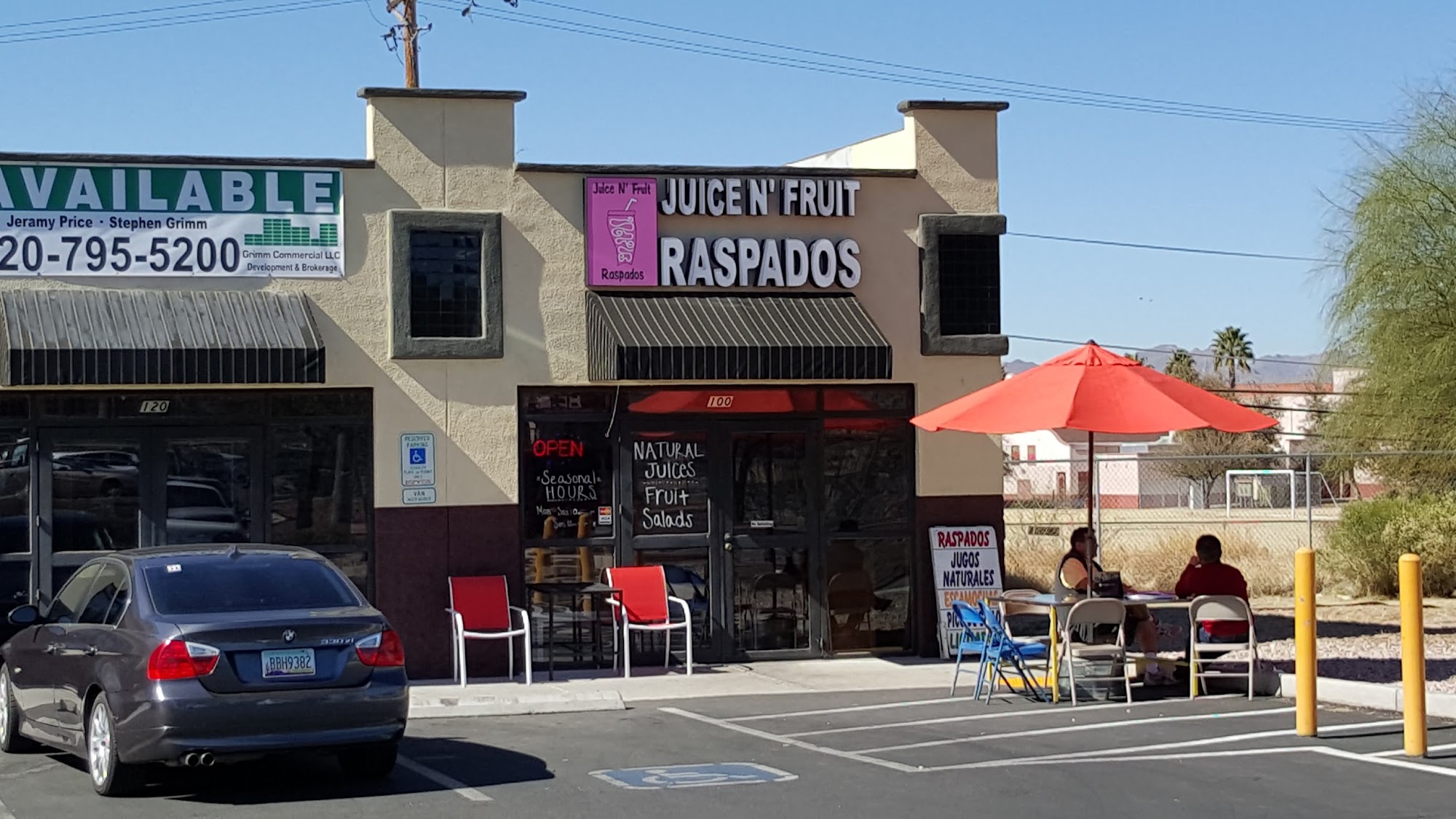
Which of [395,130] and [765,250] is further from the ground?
[395,130]

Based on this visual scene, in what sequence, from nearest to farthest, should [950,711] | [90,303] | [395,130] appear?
[950,711], [90,303], [395,130]

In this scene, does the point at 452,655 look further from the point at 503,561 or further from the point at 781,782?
the point at 781,782

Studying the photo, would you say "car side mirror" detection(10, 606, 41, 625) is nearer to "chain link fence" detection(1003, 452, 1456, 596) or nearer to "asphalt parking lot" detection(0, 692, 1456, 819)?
"asphalt parking lot" detection(0, 692, 1456, 819)

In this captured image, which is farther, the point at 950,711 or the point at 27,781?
the point at 950,711

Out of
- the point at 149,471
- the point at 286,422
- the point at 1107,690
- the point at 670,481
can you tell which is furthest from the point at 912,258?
the point at 149,471

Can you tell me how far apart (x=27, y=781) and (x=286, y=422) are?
5.39 m

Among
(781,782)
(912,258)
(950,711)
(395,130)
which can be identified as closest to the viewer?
(781,782)

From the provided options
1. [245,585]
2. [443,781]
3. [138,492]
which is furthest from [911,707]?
[138,492]

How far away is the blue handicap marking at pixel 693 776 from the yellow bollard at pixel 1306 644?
11.6ft

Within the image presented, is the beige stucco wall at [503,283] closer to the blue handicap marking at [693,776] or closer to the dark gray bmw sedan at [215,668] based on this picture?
the dark gray bmw sedan at [215,668]

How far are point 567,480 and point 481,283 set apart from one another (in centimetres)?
194

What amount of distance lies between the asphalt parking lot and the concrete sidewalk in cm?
43

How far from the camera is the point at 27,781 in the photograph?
32.1 ft

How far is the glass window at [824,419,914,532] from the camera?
1608 cm
